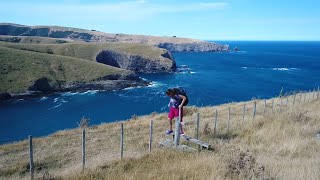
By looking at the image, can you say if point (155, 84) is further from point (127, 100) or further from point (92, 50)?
point (92, 50)

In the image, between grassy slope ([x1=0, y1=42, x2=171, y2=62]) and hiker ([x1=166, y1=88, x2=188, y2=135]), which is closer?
hiker ([x1=166, y1=88, x2=188, y2=135])

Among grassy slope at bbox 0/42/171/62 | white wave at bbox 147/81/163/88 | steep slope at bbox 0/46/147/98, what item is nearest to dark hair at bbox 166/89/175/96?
steep slope at bbox 0/46/147/98

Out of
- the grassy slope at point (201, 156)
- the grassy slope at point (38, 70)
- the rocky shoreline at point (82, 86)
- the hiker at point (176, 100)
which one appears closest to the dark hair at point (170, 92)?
the hiker at point (176, 100)

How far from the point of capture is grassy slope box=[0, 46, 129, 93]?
103938 mm

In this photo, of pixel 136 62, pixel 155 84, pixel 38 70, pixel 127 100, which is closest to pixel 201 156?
pixel 127 100

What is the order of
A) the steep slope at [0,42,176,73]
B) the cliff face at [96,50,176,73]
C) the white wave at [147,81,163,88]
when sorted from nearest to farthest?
the white wave at [147,81,163,88], the cliff face at [96,50,176,73], the steep slope at [0,42,176,73]

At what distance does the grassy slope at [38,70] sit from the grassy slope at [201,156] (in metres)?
85.1

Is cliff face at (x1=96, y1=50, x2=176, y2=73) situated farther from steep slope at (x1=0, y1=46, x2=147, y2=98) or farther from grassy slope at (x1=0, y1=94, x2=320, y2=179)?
grassy slope at (x1=0, y1=94, x2=320, y2=179)

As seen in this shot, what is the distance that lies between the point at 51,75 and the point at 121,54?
179 feet

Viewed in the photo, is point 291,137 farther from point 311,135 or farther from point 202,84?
point 202,84

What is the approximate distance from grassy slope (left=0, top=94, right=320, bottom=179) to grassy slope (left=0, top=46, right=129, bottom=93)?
279 ft

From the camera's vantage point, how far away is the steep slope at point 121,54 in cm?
15338

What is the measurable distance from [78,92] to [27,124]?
124ft

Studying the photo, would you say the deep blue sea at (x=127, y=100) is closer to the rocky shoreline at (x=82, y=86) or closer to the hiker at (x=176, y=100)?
the rocky shoreline at (x=82, y=86)
